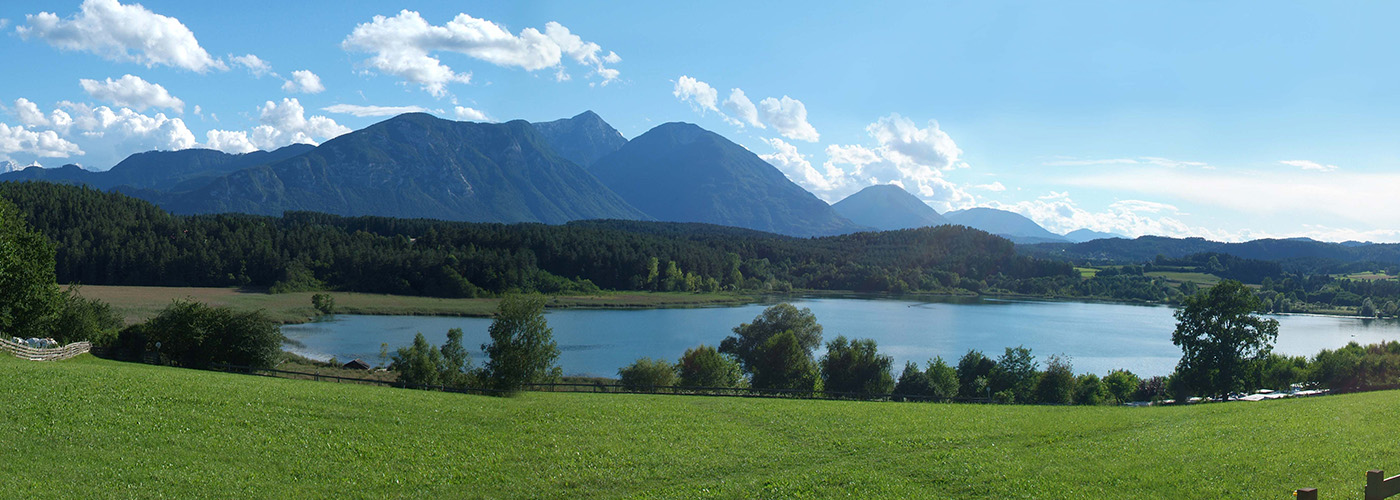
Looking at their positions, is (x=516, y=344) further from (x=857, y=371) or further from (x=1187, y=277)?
(x=1187, y=277)

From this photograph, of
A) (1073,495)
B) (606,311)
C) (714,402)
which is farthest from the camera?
(606,311)

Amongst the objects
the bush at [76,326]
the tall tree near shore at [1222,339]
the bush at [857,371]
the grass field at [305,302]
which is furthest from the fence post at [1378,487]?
the grass field at [305,302]

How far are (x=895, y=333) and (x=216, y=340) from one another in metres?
59.0

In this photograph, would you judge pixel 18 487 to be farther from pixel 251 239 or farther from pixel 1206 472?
pixel 251 239

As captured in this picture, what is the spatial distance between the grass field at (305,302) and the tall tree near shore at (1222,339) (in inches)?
2495

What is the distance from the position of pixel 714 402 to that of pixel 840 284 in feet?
414

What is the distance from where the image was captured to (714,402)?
24844mm

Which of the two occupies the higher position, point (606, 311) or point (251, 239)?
point (251, 239)

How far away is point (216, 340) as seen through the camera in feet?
123

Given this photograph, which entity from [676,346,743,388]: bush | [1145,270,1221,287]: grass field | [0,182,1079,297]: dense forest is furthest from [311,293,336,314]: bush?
[1145,270,1221,287]: grass field

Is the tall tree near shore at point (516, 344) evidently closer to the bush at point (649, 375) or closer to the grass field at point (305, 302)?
the bush at point (649, 375)

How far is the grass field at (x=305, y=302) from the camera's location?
78.5m

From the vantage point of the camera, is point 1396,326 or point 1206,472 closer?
point 1206,472

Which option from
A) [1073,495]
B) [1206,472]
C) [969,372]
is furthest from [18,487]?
[969,372]
